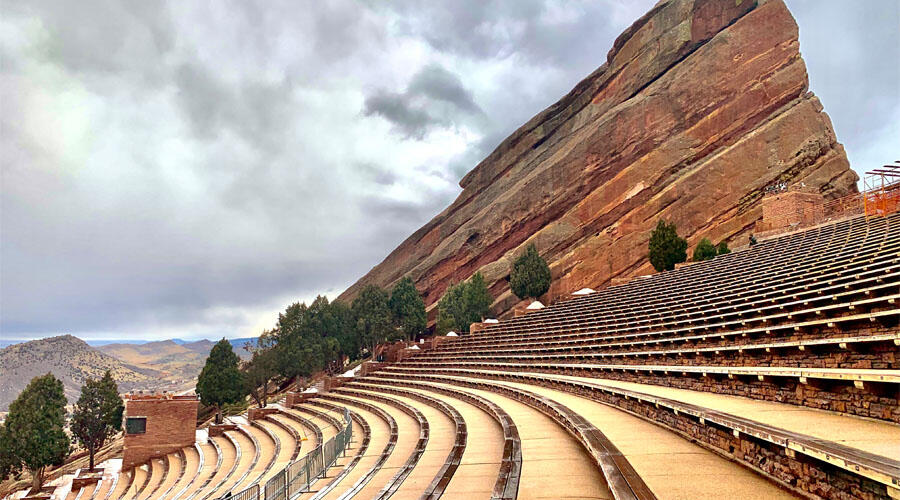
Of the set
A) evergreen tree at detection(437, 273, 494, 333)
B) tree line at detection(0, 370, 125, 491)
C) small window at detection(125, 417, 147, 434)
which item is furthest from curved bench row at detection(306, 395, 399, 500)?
evergreen tree at detection(437, 273, 494, 333)

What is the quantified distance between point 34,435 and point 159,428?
10.3 metres

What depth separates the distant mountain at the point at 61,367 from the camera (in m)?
106

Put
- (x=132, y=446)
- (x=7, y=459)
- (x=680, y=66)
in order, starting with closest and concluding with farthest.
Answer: (x=132, y=446) → (x=7, y=459) → (x=680, y=66)

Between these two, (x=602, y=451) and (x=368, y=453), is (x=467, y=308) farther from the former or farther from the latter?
(x=602, y=451)

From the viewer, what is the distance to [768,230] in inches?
1307

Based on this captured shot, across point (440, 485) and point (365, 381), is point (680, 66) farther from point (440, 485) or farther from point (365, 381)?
point (440, 485)

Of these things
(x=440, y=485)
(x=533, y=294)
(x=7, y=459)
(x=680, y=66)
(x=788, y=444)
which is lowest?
(x=7, y=459)

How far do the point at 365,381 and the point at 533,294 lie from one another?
19331 millimetres

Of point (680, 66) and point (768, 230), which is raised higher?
point (680, 66)

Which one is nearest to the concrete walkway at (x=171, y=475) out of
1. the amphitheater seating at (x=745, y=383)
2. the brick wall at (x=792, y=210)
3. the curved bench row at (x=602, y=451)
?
the amphitheater seating at (x=745, y=383)

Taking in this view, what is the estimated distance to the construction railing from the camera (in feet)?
26.7

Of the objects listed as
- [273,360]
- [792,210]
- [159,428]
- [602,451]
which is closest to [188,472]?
[159,428]

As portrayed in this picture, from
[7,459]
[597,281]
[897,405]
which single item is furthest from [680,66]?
[7,459]

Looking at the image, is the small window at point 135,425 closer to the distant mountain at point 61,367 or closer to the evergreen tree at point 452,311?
the evergreen tree at point 452,311
